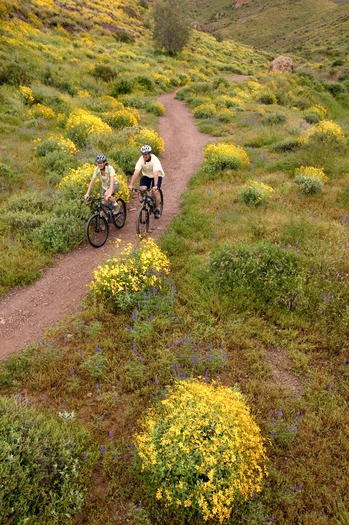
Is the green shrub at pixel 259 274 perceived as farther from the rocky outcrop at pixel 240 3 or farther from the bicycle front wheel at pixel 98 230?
the rocky outcrop at pixel 240 3

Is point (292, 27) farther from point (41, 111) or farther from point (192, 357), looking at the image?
point (192, 357)

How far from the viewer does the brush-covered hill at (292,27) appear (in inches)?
2457

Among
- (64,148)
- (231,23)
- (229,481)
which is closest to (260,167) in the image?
(64,148)

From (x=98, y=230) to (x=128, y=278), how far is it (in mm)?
3193

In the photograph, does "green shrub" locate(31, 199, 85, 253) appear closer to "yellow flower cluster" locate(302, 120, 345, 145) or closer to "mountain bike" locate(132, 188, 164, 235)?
"mountain bike" locate(132, 188, 164, 235)

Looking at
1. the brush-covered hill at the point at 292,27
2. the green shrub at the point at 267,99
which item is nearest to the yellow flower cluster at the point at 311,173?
the green shrub at the point at 267,99

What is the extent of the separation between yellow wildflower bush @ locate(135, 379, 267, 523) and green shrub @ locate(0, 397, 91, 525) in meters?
0.91

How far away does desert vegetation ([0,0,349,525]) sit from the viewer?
13.9ft

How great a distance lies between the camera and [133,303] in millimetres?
7539

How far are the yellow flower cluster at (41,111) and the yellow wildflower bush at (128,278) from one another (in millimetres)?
14726

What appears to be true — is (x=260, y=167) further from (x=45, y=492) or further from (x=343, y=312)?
(x=45, y=492)

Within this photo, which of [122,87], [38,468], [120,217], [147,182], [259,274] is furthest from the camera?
[122,87]

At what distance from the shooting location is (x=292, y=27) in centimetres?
10044

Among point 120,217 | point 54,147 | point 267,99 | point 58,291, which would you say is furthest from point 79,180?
point 267,99
